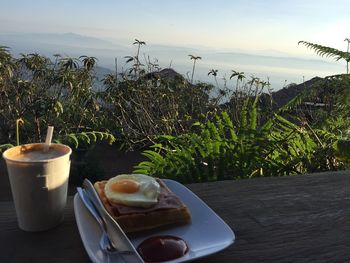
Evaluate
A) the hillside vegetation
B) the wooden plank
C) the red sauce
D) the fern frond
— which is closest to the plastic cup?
the red sauce

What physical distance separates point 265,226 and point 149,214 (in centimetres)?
37

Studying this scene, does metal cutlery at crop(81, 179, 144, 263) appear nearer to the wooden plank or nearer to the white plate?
the white plate

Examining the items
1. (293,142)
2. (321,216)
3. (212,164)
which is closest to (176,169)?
(212,164)

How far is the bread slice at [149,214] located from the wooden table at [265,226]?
118mm

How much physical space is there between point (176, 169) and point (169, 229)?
3.76 ft

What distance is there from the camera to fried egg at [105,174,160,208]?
3.81 ft

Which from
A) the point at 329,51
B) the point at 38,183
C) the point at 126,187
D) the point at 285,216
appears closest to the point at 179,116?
the point at 329,51

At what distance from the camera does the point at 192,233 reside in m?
1.16

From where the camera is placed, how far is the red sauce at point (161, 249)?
1010 mm

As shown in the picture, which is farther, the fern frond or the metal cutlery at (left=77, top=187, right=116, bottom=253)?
the fern frond

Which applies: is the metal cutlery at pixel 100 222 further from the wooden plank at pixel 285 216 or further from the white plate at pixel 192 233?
the wooden plank at pixel 285 216

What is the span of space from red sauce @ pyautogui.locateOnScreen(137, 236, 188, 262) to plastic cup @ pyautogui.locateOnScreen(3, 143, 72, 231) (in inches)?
10.7

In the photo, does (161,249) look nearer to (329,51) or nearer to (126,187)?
(126,187)

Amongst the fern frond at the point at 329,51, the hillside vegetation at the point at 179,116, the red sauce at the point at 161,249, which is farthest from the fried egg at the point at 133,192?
A: the fern frond at the point at 329,51
